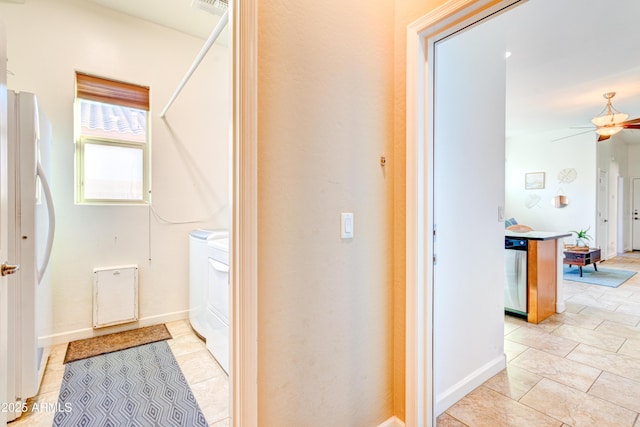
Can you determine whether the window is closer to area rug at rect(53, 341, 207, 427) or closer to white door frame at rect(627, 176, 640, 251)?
area rug at rect(53, 341, 207, 427)

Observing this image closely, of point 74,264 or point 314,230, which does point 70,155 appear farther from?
point 314,230

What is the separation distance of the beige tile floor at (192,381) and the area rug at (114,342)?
0.23 ft

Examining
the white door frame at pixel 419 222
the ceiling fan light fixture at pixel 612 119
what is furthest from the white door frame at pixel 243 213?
the ceiling fan light fixture at pixel 612 119

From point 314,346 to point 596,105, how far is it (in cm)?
652

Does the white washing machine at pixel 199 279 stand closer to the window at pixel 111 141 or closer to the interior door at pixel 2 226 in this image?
the window at pixel 111 141

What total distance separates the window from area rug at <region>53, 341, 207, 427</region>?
150cm

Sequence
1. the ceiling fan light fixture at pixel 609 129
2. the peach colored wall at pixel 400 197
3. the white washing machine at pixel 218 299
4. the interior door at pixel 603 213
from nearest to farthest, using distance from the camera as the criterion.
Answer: the peach colored wall at pixel 400 197 < the white washing machine at pixel 218 299 < the ceiling fan light fixture at pixel 609 129 < the interior door at pixel 603 213

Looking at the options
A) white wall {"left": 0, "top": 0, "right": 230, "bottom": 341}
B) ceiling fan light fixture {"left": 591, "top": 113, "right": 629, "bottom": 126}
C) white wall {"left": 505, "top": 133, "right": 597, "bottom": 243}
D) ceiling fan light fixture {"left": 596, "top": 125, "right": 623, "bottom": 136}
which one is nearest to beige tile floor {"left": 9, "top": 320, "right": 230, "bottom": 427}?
white wall {"left": 0, "top": 0, "right": 230, "bottom": 341}

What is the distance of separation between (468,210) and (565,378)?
4.70 ft

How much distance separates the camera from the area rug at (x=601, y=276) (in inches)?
184

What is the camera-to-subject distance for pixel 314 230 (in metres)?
1.24

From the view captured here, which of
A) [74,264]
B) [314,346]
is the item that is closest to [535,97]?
[314,346]

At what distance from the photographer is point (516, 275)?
122 inches

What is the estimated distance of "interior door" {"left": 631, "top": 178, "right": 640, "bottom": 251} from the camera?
8016 mm
